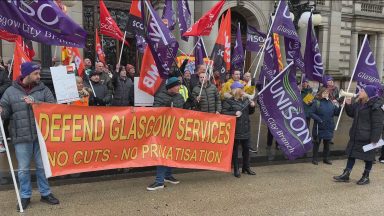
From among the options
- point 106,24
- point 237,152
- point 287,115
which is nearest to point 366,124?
point 287,115

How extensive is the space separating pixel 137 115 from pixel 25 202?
1.92 m

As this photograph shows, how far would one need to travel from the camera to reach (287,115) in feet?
23.0

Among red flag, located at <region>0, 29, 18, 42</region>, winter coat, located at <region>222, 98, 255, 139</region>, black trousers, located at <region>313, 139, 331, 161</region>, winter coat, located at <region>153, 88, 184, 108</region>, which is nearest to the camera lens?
winter coat, located at <region>153, 88, 184, 108</region>

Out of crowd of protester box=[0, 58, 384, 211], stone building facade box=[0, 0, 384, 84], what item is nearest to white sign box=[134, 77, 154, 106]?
crowd of protester box=[0, 58, 384, 211]

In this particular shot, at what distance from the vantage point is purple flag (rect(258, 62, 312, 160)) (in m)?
6.98

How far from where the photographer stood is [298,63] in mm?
Result: 8844

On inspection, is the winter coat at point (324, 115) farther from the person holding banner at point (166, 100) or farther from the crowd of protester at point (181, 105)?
the person holding banner at point (166, 100)

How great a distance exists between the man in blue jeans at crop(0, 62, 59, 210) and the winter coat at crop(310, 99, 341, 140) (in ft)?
17.5

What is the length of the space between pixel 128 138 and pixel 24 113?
5.00ft

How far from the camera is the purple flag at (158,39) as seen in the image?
5863mm

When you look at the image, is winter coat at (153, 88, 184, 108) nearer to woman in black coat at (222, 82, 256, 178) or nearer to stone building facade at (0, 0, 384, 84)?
woman in black coat at (222, 82, 256, 178)

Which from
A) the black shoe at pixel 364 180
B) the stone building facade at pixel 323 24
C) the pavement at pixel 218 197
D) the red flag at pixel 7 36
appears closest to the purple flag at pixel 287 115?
the pavement at pixel 218 197

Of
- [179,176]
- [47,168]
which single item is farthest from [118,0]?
[47,168]

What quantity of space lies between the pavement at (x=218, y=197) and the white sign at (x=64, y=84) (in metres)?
1.39
